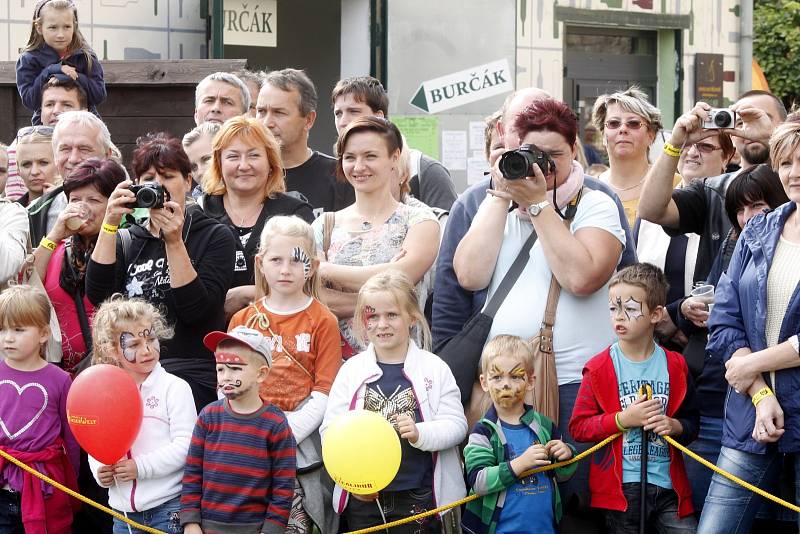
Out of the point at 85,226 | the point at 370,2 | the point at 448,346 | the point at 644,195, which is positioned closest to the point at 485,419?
the point at 448,346

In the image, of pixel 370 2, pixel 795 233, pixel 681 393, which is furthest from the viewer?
pixel 370 2

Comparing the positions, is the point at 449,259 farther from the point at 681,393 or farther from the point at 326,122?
the point at 326,122

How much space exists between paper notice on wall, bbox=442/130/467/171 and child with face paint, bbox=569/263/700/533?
6386mm

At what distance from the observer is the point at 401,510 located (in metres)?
4.00

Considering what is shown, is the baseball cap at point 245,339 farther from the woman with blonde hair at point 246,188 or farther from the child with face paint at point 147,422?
the woman with blonde hair at point 246,188

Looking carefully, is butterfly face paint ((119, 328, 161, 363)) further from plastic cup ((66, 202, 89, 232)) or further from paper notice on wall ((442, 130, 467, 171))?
paper notice on wall ((442, 130, 467, 171))

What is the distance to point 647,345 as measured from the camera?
4.18 metres

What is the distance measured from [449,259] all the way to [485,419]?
2.19 feet

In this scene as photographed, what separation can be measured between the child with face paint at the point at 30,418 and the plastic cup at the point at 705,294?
2469 mm

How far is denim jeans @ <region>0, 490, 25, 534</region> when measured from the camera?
4293mm

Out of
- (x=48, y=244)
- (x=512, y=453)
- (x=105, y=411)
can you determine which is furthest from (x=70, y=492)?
(x=512, y=453)

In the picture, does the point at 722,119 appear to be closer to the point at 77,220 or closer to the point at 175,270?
the point at 175,270

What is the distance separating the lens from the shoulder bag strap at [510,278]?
423cm

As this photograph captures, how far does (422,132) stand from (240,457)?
22.4ft
